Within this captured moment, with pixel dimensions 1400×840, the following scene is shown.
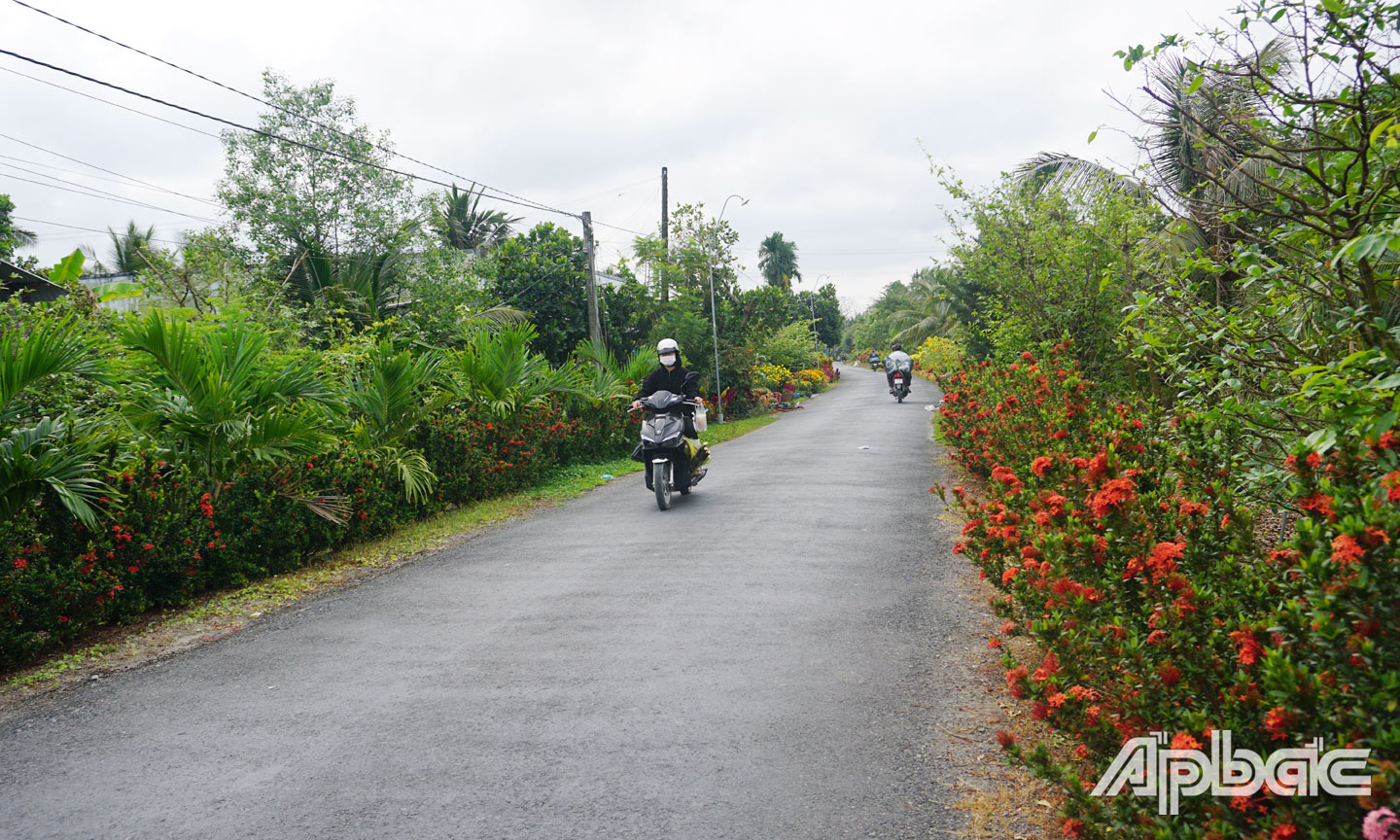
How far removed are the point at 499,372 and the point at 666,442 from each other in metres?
3.26

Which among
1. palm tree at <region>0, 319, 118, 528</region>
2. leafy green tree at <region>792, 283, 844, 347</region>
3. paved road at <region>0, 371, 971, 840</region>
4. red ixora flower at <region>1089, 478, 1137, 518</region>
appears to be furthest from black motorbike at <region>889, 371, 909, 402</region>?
leafy green tree at <region>792, 283, 844, 347</region>

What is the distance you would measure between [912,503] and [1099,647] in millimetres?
7422

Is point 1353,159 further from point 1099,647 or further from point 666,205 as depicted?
point 666,205

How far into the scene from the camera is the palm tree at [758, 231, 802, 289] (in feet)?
263

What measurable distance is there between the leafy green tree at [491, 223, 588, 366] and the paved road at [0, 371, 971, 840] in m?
15.2

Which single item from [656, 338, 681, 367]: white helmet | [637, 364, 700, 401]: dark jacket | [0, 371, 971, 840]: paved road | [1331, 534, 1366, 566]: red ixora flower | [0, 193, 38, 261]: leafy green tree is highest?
[0, 193, 38, 261]: leafy green tree

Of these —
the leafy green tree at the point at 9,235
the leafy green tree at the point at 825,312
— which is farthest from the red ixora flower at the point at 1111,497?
the leafy green tree at the point at 825,312

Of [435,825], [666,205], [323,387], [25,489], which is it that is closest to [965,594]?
[435,825]

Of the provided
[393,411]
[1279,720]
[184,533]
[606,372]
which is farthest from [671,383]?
[1279,720]

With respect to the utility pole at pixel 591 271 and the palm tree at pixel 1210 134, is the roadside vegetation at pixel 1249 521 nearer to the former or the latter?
the palm tree at pixel 1210 134

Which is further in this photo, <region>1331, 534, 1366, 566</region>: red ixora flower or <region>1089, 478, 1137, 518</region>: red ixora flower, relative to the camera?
<region>1089, 478, 1137, 518</region>: red ixora flower

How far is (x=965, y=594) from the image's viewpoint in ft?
20.9

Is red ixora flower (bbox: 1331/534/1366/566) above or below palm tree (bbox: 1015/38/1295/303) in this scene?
below

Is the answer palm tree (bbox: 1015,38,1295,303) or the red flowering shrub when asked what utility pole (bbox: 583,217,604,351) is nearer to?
palm tree (bbox: 1015,38,1295,303)
